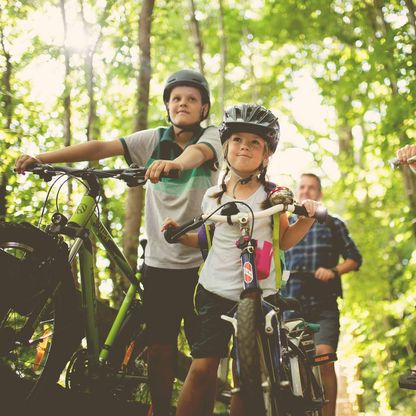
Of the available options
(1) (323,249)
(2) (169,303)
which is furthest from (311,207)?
(1) (323,249)

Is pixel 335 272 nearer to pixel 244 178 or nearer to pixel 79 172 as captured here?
pixel 244 178

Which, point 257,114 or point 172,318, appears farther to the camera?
point 172,318

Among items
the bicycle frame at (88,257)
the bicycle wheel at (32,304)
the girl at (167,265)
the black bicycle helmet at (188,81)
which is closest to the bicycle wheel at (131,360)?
the bicycle frame at (88,257)

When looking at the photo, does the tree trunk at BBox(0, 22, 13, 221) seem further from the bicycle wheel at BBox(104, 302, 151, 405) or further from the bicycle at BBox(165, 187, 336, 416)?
the bicycle at BBox(165, 187, 336, 416)

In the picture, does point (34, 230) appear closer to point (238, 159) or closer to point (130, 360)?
point (238, 159)

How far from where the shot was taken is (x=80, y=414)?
325cm

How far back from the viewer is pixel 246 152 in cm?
309

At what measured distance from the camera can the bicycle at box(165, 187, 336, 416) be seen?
2260mm

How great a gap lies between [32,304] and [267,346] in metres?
1.26

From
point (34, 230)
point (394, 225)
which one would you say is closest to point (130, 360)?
point (34, 230)

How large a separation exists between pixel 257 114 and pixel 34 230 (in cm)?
146

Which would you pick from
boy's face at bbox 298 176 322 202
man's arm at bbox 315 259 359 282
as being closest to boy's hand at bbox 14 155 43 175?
man's arm at bbox 315 259 359 282

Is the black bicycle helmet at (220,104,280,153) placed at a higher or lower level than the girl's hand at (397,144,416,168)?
higher

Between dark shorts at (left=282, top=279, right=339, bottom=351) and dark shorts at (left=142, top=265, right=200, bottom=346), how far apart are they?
1.64 meters
